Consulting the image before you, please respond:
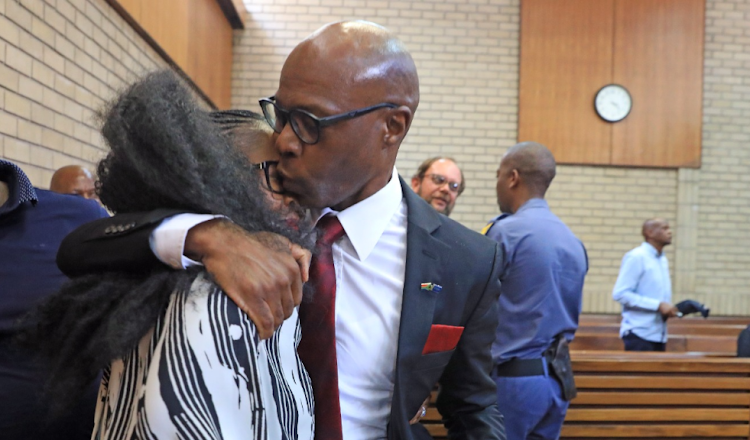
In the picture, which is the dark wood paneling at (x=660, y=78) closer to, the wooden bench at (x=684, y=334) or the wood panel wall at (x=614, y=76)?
the wood panel wall at (x=614, y=76)

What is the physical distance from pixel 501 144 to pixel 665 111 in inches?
84.7

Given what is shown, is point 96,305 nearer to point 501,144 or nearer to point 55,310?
point 55,310

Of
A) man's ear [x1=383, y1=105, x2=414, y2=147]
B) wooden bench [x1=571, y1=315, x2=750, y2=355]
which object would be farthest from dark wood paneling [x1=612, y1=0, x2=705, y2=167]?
man's ear [x1=383, y1=105, x2=414, y2=147]

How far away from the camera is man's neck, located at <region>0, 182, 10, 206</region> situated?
1.21m

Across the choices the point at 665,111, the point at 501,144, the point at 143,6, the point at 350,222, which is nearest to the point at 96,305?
the point at 350,222

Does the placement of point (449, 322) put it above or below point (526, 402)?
above

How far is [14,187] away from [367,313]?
2.24ft

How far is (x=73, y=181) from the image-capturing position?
349 cm

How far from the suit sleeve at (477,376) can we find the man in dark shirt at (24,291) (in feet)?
2.39

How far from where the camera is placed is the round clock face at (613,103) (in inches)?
349

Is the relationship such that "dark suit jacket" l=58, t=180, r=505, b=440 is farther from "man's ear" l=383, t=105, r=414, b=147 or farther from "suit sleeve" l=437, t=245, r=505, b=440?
"man's ear" l=383, t=105, r=414, b=147

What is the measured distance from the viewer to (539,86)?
888 centimetres

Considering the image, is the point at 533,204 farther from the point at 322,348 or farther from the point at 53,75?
the point at 53,75

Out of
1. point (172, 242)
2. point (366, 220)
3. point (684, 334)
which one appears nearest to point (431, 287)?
point (366, 220)
